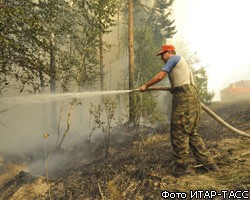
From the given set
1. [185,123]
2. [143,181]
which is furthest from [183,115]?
[143,181]

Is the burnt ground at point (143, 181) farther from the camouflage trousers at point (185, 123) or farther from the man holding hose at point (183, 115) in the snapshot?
the camouflage trousers at point (185, 123)

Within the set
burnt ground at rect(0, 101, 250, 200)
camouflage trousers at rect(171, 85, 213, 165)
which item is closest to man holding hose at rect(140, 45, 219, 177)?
camouflage trousers at rect(171, 85, 213, 165)

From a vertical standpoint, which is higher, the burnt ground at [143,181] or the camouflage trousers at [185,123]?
the camouflage trousers at [185,123]

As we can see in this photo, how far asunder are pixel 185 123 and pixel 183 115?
155mm

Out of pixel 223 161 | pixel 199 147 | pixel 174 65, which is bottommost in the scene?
pixel 223 161

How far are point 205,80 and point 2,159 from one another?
580 inches

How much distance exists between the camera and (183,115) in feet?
16.7

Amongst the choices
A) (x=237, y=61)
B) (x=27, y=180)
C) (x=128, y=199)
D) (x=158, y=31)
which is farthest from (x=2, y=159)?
(x=237, y=61)

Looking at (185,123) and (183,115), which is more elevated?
(183,115)

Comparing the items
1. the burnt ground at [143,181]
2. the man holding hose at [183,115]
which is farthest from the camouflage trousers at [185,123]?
the burnt ground at [143,181]

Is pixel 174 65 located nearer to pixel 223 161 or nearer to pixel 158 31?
pixel 223 161

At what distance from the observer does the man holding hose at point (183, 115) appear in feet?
16.6

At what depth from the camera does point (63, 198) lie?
574 cm

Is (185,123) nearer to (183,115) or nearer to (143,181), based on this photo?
(183,115)
